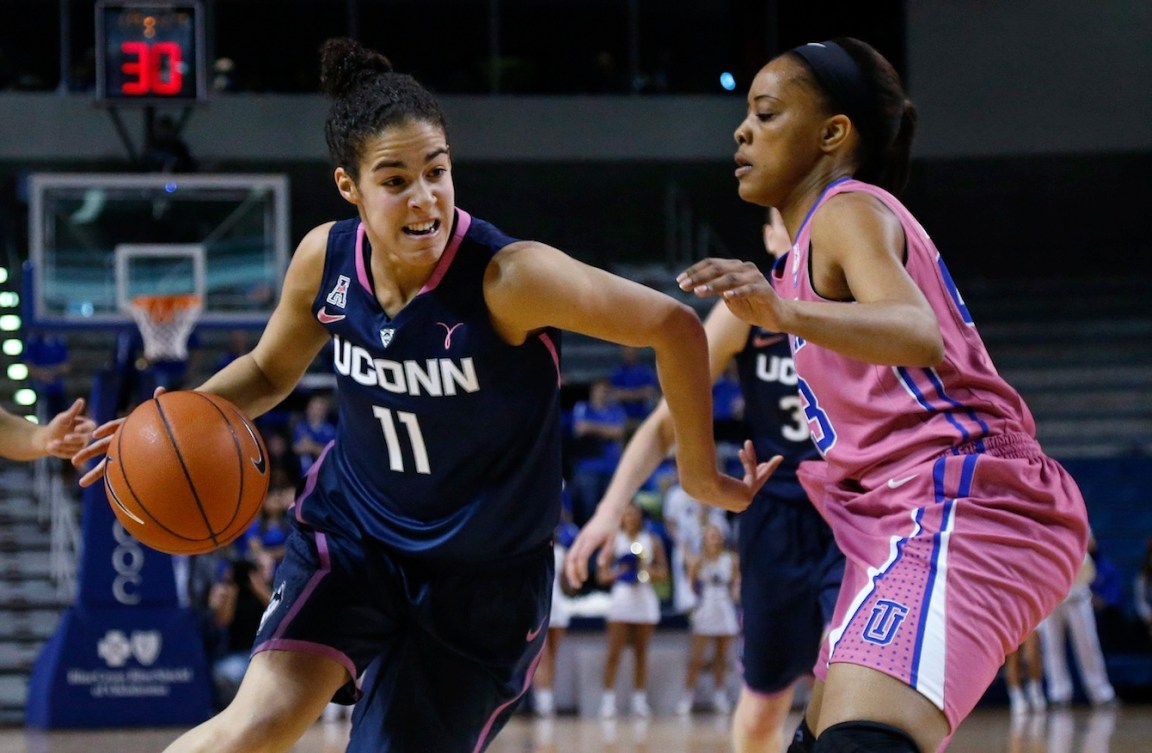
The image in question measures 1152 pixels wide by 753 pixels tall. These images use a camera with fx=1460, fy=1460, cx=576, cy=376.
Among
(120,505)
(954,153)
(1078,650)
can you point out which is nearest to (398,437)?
(120,505)

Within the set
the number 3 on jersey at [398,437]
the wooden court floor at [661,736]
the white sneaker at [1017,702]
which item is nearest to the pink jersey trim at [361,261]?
the number 3 on jersey at [398,437]

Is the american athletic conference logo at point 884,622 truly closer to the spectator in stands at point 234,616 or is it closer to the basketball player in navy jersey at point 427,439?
the basketball player in navy jersey at point 427,439

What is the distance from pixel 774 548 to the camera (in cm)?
477

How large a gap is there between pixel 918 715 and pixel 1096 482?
462 inches

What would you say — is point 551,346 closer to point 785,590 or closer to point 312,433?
point 785,590

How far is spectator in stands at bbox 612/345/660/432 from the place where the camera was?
13.7 metres

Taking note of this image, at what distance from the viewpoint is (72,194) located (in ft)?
35.2

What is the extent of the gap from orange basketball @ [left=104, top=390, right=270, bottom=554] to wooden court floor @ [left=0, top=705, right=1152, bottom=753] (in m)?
5.17

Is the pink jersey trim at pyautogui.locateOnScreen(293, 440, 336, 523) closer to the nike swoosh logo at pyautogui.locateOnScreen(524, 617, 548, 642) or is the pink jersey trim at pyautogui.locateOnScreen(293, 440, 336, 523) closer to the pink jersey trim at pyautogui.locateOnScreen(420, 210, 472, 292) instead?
the pink jersey trim at pyautogui.locateOnScreen(420, 210, 472, 292)

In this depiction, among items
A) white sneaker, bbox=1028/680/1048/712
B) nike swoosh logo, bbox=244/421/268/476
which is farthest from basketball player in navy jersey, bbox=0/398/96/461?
white sneaker, bbox=1028/680/1048/712

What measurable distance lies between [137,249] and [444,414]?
7.92 m

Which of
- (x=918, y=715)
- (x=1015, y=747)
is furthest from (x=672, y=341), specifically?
(x=1015, y=747)

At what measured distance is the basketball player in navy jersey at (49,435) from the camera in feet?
12.7

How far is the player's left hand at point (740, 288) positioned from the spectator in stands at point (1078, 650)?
883 centimetres
